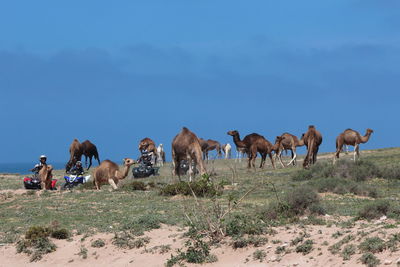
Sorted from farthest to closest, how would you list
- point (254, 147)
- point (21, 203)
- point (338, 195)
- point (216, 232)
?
point (254, 147) → point (21, 203) → point (338, 195) → point (216, 232)

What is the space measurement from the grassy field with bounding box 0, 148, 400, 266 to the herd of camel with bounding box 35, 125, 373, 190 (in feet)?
3.42

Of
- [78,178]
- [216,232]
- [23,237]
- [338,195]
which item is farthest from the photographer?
[78,178]

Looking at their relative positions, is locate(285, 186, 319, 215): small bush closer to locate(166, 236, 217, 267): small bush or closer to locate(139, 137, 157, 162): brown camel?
locate(166, 236, 217, 267): small bush

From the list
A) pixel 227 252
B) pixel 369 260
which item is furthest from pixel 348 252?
pixel 227 252

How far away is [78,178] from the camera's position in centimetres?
2998

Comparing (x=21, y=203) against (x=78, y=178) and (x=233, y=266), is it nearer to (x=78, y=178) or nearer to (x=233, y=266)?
(x=78, y=178)

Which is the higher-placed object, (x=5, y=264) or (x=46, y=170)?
(x=46, y=170)

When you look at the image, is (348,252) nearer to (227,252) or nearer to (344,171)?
(227,252)

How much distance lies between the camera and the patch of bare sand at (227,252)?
1158 cm

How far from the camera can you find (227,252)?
12828 mm

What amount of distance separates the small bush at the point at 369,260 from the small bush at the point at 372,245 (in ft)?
0.77

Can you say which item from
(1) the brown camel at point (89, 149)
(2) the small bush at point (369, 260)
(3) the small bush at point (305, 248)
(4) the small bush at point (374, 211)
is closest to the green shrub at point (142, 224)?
(3) the small bush at point (305, 248)

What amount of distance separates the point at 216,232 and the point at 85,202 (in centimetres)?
981

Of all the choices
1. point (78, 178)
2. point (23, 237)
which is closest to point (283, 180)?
point (78, 178)
